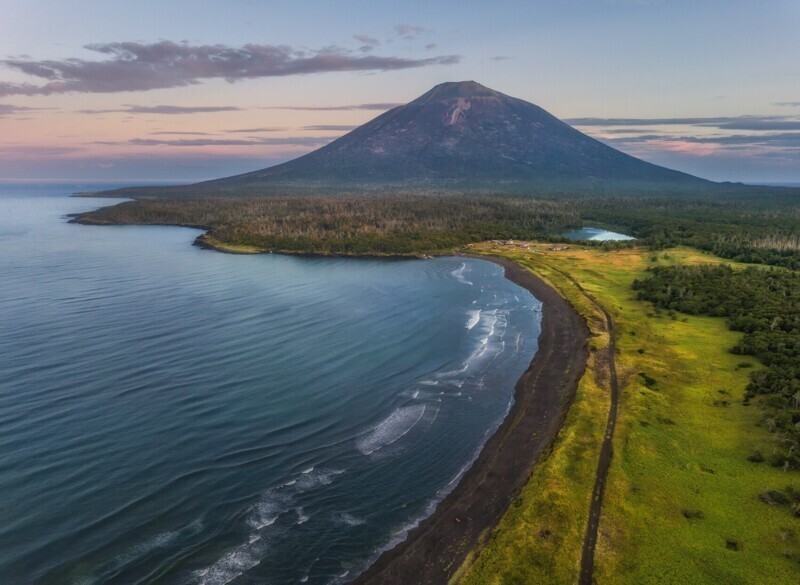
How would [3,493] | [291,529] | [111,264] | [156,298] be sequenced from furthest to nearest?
1. [111,264]
2. [156,298]
3. [3,493]
4. [291,529]

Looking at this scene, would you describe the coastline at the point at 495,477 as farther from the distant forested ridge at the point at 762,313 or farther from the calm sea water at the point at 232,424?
the distant forested ridge at the point at 762,313

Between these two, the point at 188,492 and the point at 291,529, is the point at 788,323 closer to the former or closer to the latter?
the point at 291,529

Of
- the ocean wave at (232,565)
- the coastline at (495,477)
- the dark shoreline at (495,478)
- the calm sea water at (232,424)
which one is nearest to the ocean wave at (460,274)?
the calm sea water at (232,424)

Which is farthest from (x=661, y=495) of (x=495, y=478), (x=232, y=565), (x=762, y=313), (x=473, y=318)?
(x=762, y=313)

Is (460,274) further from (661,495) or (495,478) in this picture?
(661,495)

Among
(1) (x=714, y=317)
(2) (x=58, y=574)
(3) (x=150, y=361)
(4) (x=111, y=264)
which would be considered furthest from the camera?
(4) (x=111, y=264)

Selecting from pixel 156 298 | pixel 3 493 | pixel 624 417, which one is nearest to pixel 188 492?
pixel 3 493

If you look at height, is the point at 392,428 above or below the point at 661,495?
below
